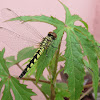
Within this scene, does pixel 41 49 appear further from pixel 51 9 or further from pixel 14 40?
pixel 51 9

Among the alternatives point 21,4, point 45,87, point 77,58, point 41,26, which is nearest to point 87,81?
point 45,87

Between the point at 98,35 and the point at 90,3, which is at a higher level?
the point at 90,3

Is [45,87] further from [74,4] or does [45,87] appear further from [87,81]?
[74,4]

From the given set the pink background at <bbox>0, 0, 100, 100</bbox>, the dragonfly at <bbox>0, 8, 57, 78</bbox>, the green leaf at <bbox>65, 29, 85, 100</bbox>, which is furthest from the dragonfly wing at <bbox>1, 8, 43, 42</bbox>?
the pink background at <bbox>0, 0, 100, 100</bbox>

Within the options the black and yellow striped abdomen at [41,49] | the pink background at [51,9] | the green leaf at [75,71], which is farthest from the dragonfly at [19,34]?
the pink background at [51,9]

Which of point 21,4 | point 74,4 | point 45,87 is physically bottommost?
point 45,87

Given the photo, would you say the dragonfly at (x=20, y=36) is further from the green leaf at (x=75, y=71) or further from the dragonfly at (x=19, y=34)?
the green leaf at (x=75, y=71)

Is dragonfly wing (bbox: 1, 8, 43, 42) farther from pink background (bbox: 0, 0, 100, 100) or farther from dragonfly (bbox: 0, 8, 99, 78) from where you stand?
pink background (bbox: 0, 0, 100, 100)
